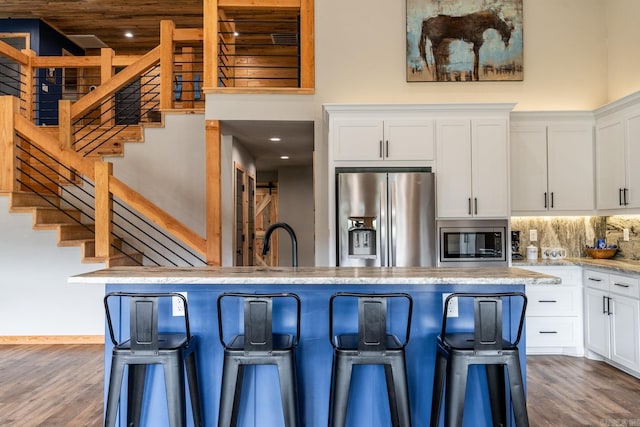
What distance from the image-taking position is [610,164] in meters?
4.36

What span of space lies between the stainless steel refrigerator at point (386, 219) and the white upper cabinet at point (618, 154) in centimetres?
177

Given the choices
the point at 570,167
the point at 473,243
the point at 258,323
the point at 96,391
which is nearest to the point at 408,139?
the point at 473,243

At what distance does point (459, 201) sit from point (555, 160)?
1195 millimetres

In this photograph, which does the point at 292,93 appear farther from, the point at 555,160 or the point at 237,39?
the point at 237,39

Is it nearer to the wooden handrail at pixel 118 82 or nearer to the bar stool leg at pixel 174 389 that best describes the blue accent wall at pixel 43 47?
the wooden handrail at pixel 118 82

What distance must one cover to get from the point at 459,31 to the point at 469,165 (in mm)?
1580

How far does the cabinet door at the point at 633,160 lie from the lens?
3980 mm

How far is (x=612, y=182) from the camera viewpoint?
14.2ft

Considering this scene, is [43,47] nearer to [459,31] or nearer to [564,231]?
[459,31]

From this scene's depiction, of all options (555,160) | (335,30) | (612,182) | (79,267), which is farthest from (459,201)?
(79,267)

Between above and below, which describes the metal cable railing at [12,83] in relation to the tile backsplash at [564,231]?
above

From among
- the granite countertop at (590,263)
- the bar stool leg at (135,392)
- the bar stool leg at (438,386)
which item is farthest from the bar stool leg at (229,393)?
the granite countertop at (590,263)

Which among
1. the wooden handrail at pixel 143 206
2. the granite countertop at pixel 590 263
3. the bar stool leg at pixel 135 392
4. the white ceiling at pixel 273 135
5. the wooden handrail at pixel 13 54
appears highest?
the wooden handrail at pixel 13 54

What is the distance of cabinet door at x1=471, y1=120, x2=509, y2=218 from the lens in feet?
13.9
